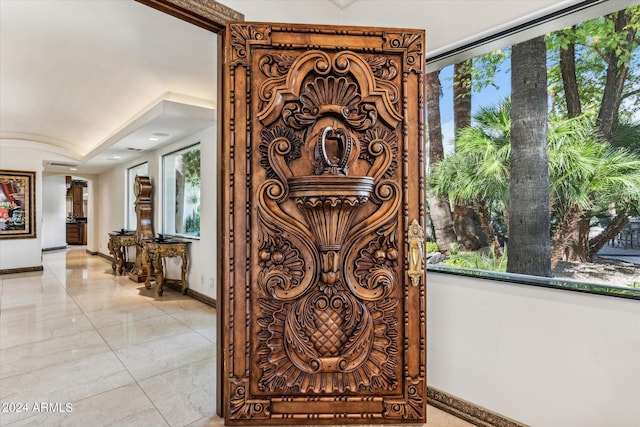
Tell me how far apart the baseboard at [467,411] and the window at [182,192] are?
11.7 ft

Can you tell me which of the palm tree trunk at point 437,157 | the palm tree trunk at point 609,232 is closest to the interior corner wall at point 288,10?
the palm tree trunk at point 437,157

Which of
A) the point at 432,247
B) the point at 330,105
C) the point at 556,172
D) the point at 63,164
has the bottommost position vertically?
the point at 432,247

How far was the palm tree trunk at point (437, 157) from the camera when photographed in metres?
1.90

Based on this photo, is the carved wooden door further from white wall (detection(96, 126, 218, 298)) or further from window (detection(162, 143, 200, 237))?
window (detection(162, 143, 200, 237))

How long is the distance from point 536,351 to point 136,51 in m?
3.91

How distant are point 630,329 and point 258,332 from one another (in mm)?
1537

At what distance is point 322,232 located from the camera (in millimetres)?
1369

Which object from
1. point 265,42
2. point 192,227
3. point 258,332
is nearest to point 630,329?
point 258,332

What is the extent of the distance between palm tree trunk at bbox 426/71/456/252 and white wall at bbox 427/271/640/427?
252mm

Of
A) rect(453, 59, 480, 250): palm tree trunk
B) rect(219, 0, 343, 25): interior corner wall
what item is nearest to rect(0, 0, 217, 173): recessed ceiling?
rect(219, 0, 343, 25): interior corner wall

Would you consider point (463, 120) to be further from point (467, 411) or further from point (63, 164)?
point (63, 164)

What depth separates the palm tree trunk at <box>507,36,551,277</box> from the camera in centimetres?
154

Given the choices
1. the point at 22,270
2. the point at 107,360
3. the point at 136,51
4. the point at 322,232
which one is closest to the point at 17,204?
the point at 22,270

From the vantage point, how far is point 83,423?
1.70 meters
